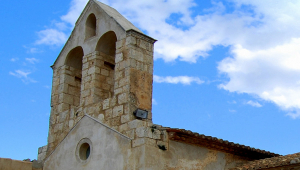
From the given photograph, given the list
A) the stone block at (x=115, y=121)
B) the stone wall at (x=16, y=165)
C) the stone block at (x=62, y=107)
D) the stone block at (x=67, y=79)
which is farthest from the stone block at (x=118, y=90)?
the stone wall at (x=16, y=165)

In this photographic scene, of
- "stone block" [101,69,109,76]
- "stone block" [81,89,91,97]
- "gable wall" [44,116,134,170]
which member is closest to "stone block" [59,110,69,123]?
"gable wall" [44,116,134,170]

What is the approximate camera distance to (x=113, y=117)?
10.2 meters

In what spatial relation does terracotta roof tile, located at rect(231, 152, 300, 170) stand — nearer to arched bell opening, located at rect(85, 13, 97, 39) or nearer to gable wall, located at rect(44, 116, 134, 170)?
gable wall, located at rect(44, 116, 134, 170)

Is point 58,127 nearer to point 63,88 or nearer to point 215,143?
point 63,88

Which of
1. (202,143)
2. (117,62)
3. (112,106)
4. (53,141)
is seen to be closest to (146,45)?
(117,62)

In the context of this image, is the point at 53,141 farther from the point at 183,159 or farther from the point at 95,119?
Answer: the point at 183,159

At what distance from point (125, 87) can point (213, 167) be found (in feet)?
8.75

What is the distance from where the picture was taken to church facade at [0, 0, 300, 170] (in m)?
9.71

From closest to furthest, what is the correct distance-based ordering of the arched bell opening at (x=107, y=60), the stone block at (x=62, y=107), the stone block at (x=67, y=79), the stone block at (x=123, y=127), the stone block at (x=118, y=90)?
the stone block at (x=123, y=127), the stone block at (x=118, y=90), the arched bell opening at (x=107, y=60), the stone block at (x=62, y=107), the stone block at (x=67, y=79)

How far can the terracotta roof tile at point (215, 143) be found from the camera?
32.6 ft

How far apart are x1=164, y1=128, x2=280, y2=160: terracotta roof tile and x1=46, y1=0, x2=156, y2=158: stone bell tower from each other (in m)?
0.69

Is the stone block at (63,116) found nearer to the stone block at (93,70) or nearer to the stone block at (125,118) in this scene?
the stone block at (93,70)

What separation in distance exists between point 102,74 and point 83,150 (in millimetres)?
1763

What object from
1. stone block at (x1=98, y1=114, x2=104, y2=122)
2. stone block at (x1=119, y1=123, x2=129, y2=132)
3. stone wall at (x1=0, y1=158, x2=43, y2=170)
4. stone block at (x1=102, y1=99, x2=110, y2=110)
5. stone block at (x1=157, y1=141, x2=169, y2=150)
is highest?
stone block at (x1=102, y1=99, x2=110, y2=110)
